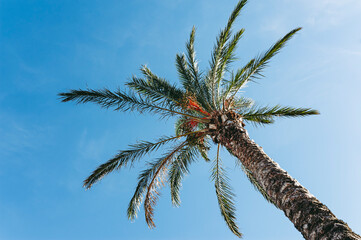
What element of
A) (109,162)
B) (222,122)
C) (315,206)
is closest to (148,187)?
(109,162)

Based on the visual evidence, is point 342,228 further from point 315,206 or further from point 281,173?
point 281,173

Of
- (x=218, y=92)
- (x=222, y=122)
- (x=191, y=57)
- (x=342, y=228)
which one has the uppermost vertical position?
(x=191, y=57)

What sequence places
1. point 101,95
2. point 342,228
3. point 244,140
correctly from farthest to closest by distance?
point 101,95 → point 244,140 → point 342,228

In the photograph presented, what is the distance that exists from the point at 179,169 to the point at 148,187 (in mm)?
1908

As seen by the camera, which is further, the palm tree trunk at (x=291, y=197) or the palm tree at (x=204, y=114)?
the palm tree at (x=204, y=114)

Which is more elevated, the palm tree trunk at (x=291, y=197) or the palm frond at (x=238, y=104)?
the palm frond at (x=238, y=104)

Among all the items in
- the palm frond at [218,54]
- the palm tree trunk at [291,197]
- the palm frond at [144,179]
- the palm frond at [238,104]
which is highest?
the palm frond at [218,54]

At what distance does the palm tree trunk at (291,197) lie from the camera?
3.26 meters

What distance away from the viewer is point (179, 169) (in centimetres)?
880

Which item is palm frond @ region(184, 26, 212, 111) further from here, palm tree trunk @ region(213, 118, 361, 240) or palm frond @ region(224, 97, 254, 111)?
palm tree trunk @ region(213, 118, 361, 240)

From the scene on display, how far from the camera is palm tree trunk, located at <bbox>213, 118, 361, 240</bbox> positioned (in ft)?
10.7

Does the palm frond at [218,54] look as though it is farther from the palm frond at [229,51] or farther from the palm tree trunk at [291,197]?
the palm tree trunk at [291,197]

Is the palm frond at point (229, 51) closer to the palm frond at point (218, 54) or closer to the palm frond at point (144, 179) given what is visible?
the palm frond at point (218, 54)

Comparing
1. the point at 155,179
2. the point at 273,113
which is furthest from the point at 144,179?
the point at 273,113
